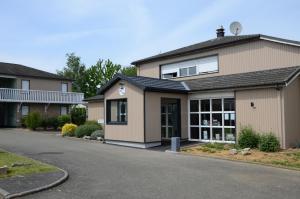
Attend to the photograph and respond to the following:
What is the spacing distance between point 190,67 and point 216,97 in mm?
4142

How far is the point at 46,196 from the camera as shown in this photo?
8.42m

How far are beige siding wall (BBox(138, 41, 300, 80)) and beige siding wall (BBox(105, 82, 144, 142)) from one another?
5066 mm

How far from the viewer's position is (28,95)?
127ft

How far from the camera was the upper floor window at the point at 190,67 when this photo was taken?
22219mm

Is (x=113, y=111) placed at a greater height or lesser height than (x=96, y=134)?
greater

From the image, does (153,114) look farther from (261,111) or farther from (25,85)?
(25,85)

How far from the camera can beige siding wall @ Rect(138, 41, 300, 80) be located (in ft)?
60.5

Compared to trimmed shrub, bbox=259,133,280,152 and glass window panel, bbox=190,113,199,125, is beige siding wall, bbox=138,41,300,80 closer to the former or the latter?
glass window panel, bbox=190,113,199,125

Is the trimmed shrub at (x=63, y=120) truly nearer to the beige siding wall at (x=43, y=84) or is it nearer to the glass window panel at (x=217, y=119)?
the beige siding wall at (x=43, y=84)

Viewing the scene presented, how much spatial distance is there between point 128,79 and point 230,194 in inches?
474

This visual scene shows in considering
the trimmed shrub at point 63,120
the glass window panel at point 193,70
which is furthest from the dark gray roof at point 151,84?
the trimmed shrub at point 63,120

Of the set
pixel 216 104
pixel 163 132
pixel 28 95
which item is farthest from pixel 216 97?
pixel 28 95

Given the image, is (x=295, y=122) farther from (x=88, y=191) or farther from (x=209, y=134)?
(x=88, y=191)

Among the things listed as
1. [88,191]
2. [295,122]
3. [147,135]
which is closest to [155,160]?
[147,135]
